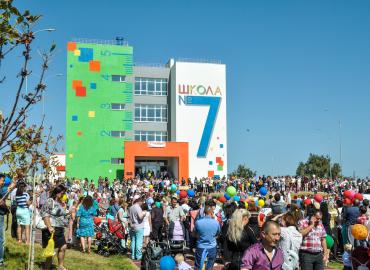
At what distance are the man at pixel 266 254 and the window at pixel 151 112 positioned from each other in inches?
2070

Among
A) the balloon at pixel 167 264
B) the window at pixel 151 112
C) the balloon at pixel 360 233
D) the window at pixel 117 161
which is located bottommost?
the balloon at pixel 167 264

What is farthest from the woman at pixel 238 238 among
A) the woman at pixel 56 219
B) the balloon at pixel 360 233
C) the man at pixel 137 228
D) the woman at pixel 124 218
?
the woman at pixel 124 218

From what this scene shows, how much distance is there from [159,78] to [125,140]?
945 centimetres

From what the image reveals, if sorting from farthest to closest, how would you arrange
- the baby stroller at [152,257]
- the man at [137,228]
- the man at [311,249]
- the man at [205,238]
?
the man at [137,228] → the baby stroller at [152,257] → the man at [205,238] → the man at [311,249]

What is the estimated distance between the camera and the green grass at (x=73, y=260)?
10.1 m

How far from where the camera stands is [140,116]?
57.1m

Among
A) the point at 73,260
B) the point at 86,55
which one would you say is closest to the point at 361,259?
the point at 73,260

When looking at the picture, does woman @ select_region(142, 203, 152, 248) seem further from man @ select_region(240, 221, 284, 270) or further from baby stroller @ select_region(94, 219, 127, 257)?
man @ select_region(240, 221, 284, 270)

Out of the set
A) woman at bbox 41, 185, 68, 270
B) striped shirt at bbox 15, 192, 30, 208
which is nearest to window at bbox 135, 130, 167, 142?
striped shirt at bbox 15, 192, 30, 208

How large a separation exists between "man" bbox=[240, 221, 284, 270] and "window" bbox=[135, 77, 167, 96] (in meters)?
53.1

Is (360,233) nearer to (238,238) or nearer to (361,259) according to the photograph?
(361,259)

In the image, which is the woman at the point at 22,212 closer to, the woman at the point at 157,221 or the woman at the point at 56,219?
the woman at the point at 56,219

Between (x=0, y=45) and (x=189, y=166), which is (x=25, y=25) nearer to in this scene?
(x=0, y=45)

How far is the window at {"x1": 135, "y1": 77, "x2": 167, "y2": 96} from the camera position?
188 ft
